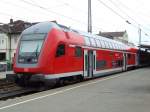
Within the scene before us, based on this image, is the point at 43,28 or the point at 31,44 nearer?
the point at 31,44

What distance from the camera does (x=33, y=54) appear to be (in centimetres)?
1892

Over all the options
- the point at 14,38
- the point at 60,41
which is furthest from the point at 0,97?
the point at 14,38

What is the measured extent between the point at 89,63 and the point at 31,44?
5.91m

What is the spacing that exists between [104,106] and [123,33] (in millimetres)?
123177

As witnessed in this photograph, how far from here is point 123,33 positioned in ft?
439

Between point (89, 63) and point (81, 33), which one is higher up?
point (81, 33)

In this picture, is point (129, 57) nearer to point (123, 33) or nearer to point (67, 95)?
point (67, 95)

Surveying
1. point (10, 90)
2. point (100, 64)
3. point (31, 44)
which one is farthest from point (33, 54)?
point (100, 64)

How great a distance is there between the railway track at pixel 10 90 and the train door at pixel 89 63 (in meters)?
4.80

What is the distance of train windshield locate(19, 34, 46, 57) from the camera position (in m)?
19.0

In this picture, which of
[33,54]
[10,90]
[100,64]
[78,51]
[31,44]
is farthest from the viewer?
[100,64]

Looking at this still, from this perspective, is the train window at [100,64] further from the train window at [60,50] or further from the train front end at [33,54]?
the train front end at [33,54]

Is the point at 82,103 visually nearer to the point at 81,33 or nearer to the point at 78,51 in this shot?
the point at 78,51

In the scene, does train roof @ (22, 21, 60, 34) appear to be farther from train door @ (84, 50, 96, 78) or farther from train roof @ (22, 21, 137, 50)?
train door @ (84, 50, 96, 78)
